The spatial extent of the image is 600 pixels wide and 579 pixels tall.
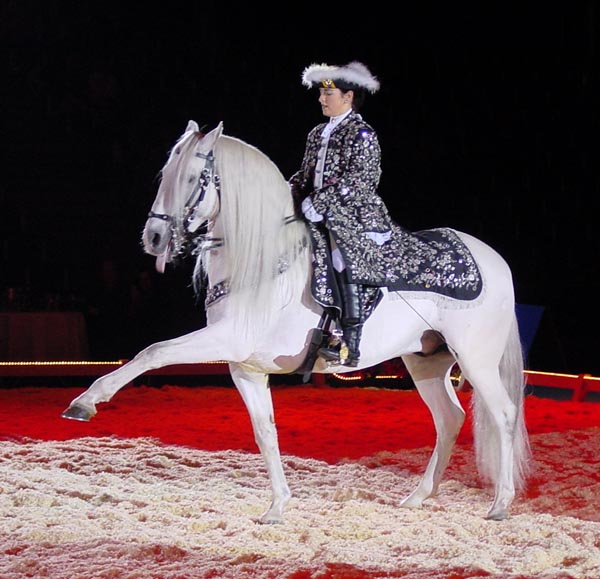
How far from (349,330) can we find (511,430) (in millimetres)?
1158

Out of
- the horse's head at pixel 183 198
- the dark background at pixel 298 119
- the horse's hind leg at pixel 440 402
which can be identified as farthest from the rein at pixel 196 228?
the dark background at pixel 298 119

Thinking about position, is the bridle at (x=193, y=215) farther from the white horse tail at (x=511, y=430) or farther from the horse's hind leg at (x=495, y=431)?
the white horse tail at (x=511, y=430)

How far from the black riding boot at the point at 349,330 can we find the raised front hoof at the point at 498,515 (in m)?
1.04

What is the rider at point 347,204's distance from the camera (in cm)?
417

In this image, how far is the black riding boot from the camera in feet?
13.6

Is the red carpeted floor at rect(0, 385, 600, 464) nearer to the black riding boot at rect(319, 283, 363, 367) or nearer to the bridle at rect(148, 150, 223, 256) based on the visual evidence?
the black riding boot at rect(319, 283, 363, 367)

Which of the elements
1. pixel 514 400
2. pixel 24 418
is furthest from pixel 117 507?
pixel 24 418

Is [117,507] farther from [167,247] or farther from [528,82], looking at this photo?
[528,82]

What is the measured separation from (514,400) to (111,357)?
6.48m

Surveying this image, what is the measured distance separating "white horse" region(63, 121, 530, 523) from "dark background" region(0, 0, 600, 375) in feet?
20.0

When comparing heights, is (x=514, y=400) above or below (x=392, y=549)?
above

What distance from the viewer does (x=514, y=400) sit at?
4902mm

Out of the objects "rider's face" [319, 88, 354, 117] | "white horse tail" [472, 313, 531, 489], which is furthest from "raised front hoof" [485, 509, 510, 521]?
"rider's face" [319, 88, 354, 117]

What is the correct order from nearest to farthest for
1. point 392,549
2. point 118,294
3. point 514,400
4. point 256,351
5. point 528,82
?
point 392,549 < point 256,351 < point 514,400 < point 118,294 < point 528,82
